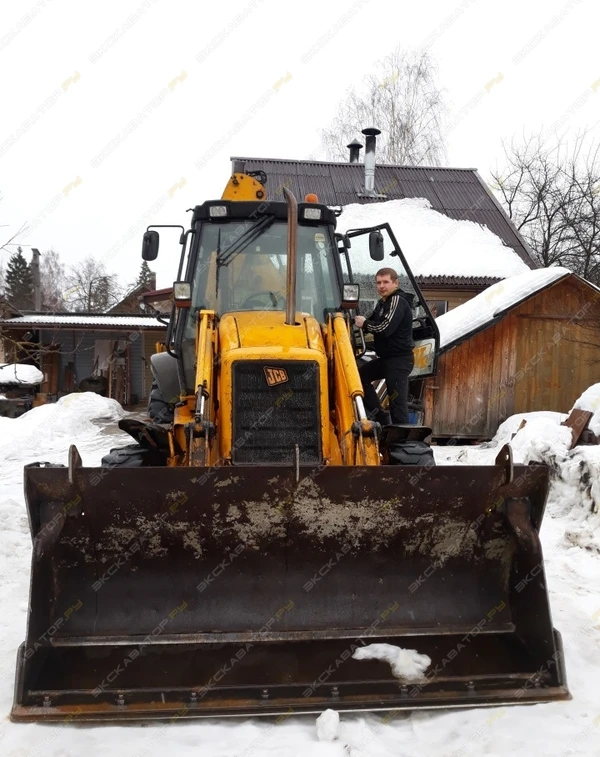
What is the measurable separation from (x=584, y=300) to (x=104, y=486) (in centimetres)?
1082

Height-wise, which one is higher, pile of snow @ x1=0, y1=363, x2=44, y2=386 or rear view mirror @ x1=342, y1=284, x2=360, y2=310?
rear view mirror @ x1=342, y1=284, x2=360, y2=310

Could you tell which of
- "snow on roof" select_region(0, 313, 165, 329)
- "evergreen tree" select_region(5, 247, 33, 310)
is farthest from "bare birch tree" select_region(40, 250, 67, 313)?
"snow on roof" select_region(0, 313, 165, 329)

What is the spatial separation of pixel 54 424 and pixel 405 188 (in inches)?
459

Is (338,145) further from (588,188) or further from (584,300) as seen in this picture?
(584,300)

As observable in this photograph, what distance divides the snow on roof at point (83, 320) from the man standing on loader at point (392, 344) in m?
15.4

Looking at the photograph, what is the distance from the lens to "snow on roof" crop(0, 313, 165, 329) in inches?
795

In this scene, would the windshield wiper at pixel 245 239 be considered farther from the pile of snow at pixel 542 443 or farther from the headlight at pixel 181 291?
the pile of snow at pixel 542 443

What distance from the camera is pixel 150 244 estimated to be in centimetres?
521

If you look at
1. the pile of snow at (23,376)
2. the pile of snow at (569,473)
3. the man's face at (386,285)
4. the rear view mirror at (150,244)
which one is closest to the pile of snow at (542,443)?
the pile of snow at (569,473)

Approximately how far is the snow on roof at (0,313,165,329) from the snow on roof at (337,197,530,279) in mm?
7351

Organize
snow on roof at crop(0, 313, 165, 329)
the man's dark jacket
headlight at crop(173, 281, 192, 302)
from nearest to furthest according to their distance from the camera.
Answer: headlight at crop(173, 281, 192, 302) → the man's dark jacket → snow on roof at crop(0, 313, 165, 329)

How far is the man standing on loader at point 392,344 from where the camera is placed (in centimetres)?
514

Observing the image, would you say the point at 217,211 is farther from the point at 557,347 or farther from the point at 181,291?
the point at 557,347

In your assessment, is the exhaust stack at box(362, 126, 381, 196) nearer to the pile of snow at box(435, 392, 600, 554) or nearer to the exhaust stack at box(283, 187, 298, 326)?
the pile of snow at box(435, 392, 600, 554)
